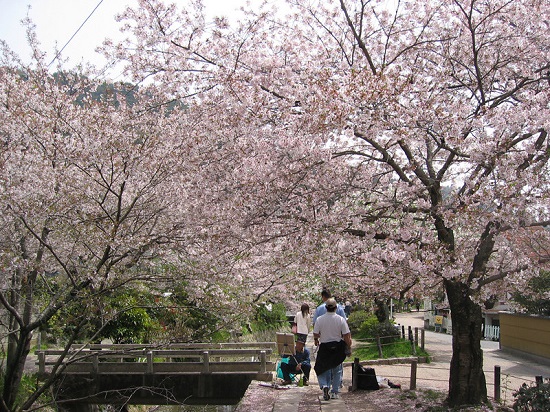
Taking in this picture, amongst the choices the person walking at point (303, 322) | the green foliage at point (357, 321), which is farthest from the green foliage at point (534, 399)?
the green foliage at point (357, 321)

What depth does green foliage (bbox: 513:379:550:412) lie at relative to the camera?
6.59 m

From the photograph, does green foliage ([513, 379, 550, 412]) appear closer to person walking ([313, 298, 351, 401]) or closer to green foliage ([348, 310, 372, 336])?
person walking ([313, 298, 351, 401])

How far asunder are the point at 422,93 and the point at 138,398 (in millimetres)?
10256

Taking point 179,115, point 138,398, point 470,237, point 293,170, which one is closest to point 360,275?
point 470,237

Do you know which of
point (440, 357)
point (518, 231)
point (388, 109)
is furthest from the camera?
point (440, 357)

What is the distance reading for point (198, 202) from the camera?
28.4 ft

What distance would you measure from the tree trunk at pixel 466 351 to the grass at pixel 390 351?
8.84 m

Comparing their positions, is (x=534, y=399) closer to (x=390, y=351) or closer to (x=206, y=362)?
(x=206, y=362)

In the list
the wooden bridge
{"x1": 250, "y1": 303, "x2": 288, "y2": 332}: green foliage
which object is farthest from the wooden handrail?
{"x1": 250, "y1": 303, "x2": 288, "y2": 332}: green foliage

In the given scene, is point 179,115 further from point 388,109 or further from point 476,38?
point 476,38

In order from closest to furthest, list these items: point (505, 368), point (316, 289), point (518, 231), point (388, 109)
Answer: point (388, 109)
point (518, 231)
point (505, 368)
point (316, 289)

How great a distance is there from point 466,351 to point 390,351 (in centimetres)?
1023

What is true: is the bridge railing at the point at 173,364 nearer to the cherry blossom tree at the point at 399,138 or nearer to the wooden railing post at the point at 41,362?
the wooden railing post at the point at 41,362

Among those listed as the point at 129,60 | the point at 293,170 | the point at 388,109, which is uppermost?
the point at 129,60
